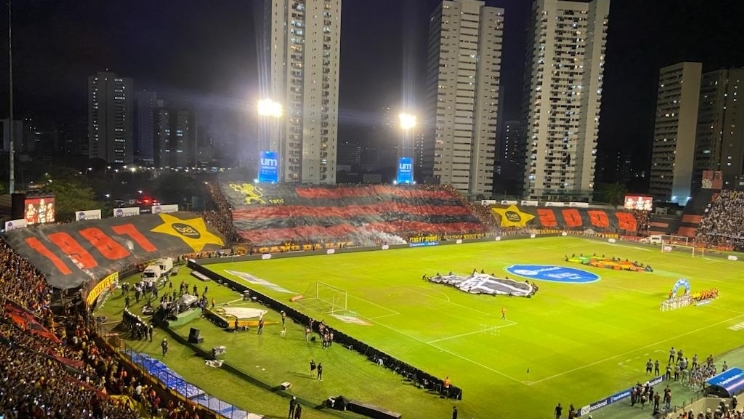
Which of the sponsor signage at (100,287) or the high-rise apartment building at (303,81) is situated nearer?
the sponsor signage at (100,287)

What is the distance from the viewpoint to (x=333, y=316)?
39062mm

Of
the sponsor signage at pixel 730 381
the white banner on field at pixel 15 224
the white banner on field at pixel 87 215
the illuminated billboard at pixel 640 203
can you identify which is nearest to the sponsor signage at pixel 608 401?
the sponsor signage at pixel 730 381

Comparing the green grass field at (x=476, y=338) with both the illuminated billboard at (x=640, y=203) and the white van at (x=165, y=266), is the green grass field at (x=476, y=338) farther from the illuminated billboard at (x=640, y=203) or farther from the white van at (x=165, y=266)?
the illuminated billboard at (x=640, y=203)

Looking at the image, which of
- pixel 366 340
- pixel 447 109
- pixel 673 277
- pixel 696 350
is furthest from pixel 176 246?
pixel 447 109

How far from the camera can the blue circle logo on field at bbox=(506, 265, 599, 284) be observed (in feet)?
181

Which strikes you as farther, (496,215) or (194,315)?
(496,215)

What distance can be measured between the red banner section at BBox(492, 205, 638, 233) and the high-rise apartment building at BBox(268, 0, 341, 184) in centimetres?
5195

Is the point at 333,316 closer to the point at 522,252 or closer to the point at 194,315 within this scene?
the point at 194,315

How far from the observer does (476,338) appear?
35.0 metres

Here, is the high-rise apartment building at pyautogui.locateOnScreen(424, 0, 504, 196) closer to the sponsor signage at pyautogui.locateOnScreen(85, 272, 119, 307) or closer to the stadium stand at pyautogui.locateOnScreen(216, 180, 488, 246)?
the stadium stand at pyautogui.locateOnScreen(216, 180, 488, 246)

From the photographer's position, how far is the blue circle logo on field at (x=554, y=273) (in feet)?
181

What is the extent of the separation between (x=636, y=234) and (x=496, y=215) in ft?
83.2

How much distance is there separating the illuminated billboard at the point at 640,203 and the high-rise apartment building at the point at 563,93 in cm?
4497

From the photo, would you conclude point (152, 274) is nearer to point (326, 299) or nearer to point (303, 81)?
point (326, 299)
